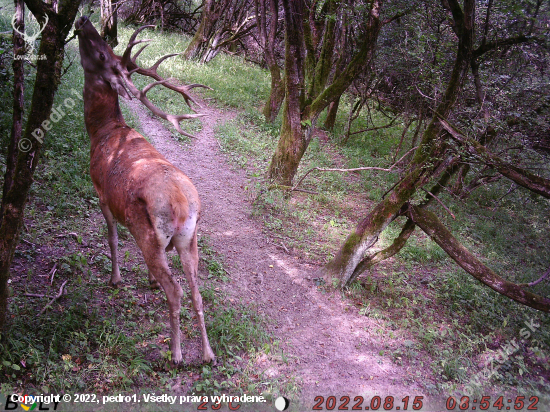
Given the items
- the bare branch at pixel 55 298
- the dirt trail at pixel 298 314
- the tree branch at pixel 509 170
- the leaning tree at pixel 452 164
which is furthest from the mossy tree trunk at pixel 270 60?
the bare branch at pixel 55 298

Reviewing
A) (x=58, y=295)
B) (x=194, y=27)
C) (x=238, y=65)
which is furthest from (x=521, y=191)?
(x=194, y=27)

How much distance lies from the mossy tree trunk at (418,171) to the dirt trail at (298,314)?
0.56m

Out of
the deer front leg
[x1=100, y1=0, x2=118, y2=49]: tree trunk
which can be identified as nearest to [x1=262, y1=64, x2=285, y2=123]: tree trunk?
[x1=100, y1=0, x2=118, y2=49]: tree trunk

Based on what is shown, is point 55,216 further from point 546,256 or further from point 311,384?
point 546,256

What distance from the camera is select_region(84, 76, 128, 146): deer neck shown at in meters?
5.18

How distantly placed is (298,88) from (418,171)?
147 inches

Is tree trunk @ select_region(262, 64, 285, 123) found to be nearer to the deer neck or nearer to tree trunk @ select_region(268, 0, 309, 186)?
tree trunk @ select_region(268, 0, 309, 186)

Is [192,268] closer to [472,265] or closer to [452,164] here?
[472,265]

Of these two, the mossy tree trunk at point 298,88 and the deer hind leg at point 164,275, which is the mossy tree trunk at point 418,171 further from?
the deer hind leg at point 164,275

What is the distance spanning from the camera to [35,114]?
10.7ft

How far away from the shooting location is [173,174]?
4004 millimetres

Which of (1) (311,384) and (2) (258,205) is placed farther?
(2) (258,205)

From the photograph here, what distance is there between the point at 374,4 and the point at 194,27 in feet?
56.5

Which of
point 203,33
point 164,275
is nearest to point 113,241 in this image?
point 164,275
